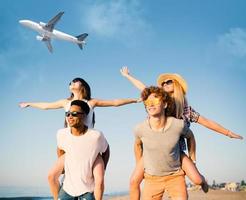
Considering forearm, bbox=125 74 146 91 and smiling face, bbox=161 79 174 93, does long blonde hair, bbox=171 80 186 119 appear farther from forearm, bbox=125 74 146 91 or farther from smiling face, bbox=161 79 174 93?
forearm, bbox=125 74 146 91

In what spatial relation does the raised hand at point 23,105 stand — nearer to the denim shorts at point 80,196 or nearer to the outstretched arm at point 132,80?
the outstretched arm at point 132,80

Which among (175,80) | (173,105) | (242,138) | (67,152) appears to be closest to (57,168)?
(67,152)

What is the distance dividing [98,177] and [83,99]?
2017mm

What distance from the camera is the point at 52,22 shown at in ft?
180

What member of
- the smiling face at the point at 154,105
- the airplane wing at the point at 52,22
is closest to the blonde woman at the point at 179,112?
the smiling face at the point at 154,105

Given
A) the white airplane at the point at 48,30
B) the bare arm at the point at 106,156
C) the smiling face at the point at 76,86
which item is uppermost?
the white airplane at the point at 48,30

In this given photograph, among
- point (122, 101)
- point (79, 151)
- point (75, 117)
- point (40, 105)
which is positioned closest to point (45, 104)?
point (40, 105)

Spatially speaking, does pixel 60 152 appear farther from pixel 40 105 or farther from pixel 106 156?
pixel 40 105

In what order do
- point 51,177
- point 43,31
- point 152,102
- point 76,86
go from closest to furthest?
1. point 51,177
2. point 152,102
3. point 76,86
4. point 43,31

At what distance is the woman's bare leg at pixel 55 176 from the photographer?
5055 mm

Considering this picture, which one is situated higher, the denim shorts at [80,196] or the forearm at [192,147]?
the forearm at [192,147]

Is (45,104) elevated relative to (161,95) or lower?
elevated

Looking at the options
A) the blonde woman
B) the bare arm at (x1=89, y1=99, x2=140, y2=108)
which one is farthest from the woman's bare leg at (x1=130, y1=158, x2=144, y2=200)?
the bare arm at (x1=89, y1=99, x2=140, y2=108)

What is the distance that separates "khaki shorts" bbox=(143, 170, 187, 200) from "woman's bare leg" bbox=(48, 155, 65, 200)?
4.06ft
